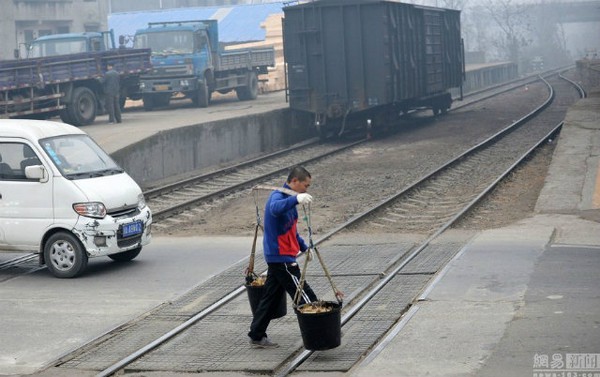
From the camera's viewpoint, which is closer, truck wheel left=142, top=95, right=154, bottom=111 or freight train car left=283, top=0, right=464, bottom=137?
freight train car left=283, top=0, right=464, bottom=137

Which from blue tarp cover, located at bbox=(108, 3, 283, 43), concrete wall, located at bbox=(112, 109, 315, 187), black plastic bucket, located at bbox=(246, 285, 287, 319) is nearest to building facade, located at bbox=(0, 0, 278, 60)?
blue tarp cover, located at bbox=(108, 3, 283, 43)

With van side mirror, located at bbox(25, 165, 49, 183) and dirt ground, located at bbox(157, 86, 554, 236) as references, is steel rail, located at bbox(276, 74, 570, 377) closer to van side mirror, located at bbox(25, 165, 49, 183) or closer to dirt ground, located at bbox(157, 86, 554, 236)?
dirt ground, located at bbox(157, 86, 554, 236)

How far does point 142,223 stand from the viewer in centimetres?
1227

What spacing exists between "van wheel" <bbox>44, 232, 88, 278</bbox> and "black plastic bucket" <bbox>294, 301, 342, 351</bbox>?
439 cm

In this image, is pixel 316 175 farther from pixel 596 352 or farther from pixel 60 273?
pixel 596 352

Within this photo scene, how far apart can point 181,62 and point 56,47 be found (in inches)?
158

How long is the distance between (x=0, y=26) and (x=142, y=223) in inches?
1589

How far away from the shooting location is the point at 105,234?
11750mm

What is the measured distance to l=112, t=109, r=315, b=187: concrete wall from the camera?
22.0 metres

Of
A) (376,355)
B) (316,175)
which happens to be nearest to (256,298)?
(376,355)

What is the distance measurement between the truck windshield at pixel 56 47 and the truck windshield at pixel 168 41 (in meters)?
2.67

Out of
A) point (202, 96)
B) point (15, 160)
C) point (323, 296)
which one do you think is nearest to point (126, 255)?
point (15, 160)

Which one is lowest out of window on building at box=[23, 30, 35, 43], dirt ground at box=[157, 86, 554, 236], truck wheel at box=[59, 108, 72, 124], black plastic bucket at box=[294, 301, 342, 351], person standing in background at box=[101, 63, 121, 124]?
dirt ground at box=[157, 86, 554, 236]

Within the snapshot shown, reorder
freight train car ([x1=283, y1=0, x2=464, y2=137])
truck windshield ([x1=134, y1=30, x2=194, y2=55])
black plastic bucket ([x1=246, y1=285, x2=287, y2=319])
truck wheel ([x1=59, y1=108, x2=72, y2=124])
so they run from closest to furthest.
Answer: black plastic bucket ([x1=246, y1=285, x2=287, y2=319]) < truck wheel ([x1=59, y1=108, x2=72, y2=124]) < freight train car ([x1=283, y1=0, x2=464, y2=137]) < truck windshield ([x1=134, y1=30, x2=194, y2=55])
